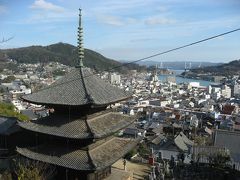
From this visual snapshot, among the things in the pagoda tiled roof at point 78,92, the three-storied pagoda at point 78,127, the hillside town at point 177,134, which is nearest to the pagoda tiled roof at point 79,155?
the three-storied pagoda at point 78,127

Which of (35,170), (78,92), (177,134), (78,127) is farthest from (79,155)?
(177,134)

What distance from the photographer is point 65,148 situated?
13.7 m

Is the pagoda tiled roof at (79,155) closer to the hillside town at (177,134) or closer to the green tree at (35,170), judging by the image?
the green tree at (35,170)

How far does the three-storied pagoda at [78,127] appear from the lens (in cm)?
1288

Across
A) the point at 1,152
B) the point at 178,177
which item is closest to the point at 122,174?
the point at 1,152

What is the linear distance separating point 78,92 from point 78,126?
4.77 feet

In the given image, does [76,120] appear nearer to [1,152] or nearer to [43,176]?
[43,176]

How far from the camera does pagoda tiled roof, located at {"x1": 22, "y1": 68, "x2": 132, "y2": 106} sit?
43.6 ft

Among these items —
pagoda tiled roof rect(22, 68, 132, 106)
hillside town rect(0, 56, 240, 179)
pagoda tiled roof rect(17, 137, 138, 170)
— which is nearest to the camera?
pagoda tiled roof rect(17, 137, 138, 170)

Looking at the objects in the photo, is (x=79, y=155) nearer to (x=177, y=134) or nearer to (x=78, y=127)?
(x=78, y=127)

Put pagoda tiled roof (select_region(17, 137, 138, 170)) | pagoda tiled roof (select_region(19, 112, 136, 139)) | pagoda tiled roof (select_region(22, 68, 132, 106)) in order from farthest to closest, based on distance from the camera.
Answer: pagoda tiled roof (select_region(22, 68, 132, 106))
pagoda tiled roof (select_region(19, 112, 136, 139))
pagoda tiled roof (select_region(17, 137, 138, 170))

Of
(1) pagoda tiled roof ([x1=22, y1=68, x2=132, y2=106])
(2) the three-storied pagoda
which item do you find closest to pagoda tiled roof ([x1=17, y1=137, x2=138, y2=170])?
(2) the three-storied pagoda

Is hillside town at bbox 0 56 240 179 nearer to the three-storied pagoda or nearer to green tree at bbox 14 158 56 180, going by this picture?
the three-storied pagoda

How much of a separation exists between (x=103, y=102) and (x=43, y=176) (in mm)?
4045
